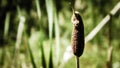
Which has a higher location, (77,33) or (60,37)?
(77,33)

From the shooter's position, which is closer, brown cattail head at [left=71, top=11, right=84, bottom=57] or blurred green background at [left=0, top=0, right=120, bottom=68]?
brown cattail head at [left=71, top=11, right=84, bottom=57]

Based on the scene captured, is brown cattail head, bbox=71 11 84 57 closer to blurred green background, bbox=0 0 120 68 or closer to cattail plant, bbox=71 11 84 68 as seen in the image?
cattail plant, bbox=71 11 84 68

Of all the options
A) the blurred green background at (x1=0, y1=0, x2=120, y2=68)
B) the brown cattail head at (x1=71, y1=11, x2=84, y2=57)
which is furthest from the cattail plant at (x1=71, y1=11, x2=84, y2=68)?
the blurred green background at (x1=0, y1=0, x2=120, y2=68)

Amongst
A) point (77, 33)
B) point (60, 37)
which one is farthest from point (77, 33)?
point (60, 37)

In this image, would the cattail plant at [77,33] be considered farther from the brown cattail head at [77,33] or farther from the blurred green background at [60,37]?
the blurred green background at [60,37]

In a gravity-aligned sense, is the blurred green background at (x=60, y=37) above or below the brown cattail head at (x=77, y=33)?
below

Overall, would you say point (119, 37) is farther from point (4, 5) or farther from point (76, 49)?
point (76, 49)

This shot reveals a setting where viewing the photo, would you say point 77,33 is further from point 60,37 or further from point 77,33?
point 60,37

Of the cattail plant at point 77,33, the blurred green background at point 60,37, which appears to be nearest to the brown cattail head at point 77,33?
the cattail plant at point 77,33
